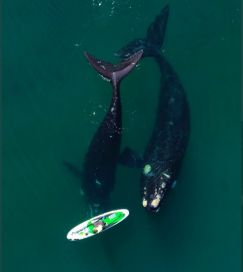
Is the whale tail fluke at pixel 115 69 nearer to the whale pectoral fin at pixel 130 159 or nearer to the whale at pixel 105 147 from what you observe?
the whale at pixel 105 147

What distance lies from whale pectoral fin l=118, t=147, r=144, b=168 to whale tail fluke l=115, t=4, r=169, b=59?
147 inches

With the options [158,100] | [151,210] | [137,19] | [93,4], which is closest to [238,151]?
[158,100]

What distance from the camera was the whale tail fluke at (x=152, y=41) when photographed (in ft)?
66.1

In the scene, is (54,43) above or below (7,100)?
above

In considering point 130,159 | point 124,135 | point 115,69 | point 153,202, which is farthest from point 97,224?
point 115,69

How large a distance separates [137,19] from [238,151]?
702cm

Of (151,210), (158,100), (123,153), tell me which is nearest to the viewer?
(151,210)

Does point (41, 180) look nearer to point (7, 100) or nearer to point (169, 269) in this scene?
point (7, 100)

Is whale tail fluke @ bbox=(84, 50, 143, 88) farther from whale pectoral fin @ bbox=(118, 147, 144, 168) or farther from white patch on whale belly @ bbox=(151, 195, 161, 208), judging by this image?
white patch on whale belly @ bbox=(151, 195, 161, 208)

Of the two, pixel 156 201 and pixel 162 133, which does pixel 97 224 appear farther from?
pixel 162 133

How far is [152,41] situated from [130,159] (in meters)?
4.92

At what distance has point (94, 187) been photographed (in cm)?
1884

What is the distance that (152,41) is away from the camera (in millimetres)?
20656

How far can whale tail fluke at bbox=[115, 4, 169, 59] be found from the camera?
20156 mm
